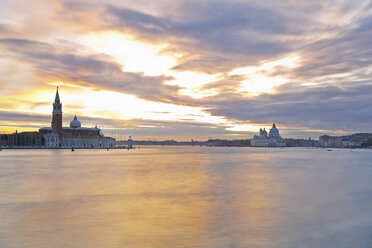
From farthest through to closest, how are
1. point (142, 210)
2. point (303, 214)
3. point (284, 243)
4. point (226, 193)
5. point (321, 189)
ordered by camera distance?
point (321, 189)
point (226, 193)
point (142, 210)
point (303, 214)
point (284, 243)

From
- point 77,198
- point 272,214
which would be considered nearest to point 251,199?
point 272,214

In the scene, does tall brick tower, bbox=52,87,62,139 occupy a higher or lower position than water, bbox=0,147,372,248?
higher

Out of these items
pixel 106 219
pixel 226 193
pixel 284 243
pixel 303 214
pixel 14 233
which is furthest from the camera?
pixel 226 193

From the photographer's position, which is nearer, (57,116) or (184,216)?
(184,216)

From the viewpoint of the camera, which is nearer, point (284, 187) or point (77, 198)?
point (77, 198)

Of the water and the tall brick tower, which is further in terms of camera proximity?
the tall brick tower

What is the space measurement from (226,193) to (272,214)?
8.32 meters

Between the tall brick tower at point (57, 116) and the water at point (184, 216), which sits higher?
the tall brick tower at point (57, 116)

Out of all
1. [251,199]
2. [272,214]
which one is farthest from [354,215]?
[251,199]

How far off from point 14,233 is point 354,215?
1701 cm

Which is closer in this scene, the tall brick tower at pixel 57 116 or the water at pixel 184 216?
the water at pixel 184 216

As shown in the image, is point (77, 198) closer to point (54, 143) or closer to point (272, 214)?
point (272, 214)

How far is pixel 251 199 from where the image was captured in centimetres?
2488

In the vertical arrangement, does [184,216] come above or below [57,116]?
below
